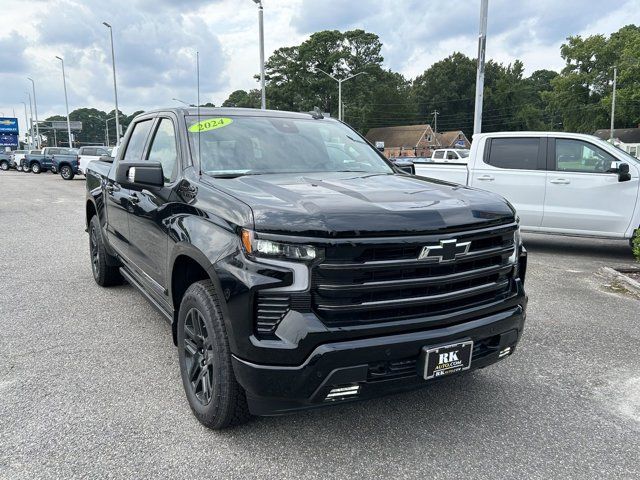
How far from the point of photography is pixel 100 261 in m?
5.74

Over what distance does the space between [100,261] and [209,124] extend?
9.26 feet

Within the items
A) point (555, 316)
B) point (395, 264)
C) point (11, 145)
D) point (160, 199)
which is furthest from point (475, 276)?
point (11, 145)

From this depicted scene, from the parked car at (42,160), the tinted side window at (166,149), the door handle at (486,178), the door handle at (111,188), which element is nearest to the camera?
the tinted side window at (166,149)

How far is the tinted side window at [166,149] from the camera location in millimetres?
3607

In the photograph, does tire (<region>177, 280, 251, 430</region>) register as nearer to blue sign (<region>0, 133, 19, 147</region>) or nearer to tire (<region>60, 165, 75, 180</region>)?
tire (<region>60, 165, 75, 180</region>)

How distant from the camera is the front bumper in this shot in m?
2.37

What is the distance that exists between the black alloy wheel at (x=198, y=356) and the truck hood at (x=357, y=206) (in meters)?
0.75

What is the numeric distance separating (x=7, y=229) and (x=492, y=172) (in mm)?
9499

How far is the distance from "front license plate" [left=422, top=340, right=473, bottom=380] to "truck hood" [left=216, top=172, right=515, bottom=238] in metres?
0.59

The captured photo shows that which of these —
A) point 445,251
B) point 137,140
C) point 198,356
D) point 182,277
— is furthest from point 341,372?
point 137,140

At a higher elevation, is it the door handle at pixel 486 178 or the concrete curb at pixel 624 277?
the door handle at pixel 486 178

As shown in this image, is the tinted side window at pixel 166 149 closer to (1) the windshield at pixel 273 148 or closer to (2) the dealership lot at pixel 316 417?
(1) the windshield at pixel 273 148

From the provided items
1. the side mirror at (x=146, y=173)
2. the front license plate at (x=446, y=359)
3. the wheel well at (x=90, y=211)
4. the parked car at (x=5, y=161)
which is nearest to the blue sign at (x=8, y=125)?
the parked car at (x=5, y=161)

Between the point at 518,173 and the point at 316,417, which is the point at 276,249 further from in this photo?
the point at 518,173
